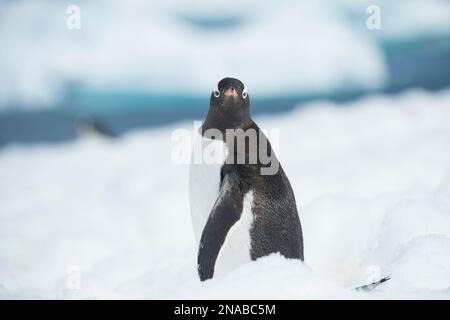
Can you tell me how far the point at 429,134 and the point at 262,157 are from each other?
12.4ft

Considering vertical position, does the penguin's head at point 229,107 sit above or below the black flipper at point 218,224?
above

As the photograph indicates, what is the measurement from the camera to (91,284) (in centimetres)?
175

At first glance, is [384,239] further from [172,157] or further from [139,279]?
[172,157]

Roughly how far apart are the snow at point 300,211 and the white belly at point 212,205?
0.29 meters

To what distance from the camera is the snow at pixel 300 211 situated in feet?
5.67

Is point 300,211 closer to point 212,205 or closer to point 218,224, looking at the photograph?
point 212,205

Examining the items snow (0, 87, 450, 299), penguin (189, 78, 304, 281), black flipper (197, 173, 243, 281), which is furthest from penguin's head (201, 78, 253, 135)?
snow (0, 87, 450, 299)

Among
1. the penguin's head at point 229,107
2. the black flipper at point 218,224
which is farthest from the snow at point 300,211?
the penguin's head at point 229,107

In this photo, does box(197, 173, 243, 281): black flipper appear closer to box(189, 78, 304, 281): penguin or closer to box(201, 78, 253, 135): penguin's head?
box(189, 78, 304, 281): penguin

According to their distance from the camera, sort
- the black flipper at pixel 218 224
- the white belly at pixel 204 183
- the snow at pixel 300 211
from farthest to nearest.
Answer: the white belly at pixel 204 183
the black flipper at pixel 218 224
the snow at pixel 300 211

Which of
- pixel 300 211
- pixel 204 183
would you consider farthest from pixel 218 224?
pixel 300 211

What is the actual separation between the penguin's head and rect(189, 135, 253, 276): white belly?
0.30 feet

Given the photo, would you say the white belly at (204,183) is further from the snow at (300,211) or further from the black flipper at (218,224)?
the snow at (300,211)

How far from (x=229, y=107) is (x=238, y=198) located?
0.38 metres
